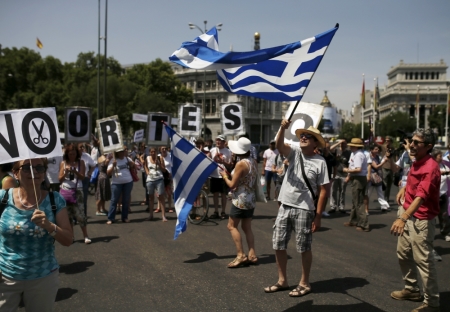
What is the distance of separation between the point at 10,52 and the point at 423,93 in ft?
363

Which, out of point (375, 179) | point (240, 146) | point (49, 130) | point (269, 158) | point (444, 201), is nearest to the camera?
point (49, 130)

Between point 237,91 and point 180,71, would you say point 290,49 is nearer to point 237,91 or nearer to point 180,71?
point 237,91

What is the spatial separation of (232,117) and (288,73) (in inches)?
336

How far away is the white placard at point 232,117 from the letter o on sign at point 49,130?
996 cm

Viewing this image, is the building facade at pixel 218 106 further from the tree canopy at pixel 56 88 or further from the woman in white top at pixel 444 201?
the woman in white top at pixel 444 201

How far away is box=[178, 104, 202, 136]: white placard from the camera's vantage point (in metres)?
14.3

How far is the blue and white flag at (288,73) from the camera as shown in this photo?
5328mm

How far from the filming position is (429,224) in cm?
477

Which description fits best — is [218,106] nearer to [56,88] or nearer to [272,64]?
[56,88]

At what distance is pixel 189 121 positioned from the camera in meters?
14.4

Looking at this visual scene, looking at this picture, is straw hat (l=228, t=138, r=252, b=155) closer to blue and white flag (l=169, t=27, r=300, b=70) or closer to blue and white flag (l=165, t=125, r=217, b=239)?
blue and white flag (l=165, t=125, r=217, b=239)

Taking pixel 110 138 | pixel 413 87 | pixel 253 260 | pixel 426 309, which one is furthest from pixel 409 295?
pixel 413 87

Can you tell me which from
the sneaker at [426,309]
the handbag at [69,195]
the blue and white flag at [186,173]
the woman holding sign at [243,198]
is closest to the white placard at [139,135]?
the handbag at [69,195]

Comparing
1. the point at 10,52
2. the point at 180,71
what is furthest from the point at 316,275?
the point at 180,71
